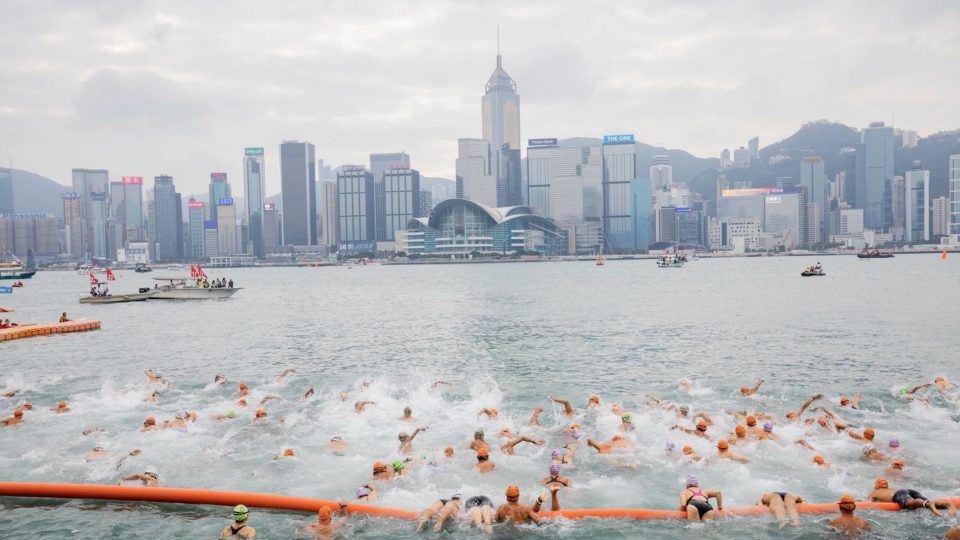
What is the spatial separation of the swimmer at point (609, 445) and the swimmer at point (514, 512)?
5782 millimetres

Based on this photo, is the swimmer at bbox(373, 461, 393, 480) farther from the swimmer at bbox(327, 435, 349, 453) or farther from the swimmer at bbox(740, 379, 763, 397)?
the swimmer at bbox(740, 379, 763, 397)

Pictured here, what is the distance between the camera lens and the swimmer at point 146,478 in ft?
58.4

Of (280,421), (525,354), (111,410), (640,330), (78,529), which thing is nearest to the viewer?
(78,529)

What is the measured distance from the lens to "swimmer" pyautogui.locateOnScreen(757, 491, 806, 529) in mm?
14750

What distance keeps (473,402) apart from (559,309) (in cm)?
4595

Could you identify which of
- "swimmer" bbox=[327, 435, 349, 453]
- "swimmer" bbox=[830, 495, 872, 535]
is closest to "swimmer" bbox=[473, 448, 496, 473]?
"swimmer" bbox=[327, 435, 349, 453]

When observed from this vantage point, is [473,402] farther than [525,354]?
No

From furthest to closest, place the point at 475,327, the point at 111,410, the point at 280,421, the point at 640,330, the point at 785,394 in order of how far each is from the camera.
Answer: the point at 475,327 < the point at 640,330 < the point at 785,394 < the point at 111,410 < the point at 280,421

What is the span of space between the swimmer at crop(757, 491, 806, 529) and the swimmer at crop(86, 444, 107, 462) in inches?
749

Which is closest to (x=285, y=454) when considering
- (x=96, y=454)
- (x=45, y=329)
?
(x=96, y=454)

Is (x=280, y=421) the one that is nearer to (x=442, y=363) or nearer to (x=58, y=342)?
(x=442, y=363)

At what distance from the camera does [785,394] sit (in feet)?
95.3

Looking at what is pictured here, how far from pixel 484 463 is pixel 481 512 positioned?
367 centimetres

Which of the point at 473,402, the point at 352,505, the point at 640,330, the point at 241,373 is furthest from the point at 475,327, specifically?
the point at 352,505
